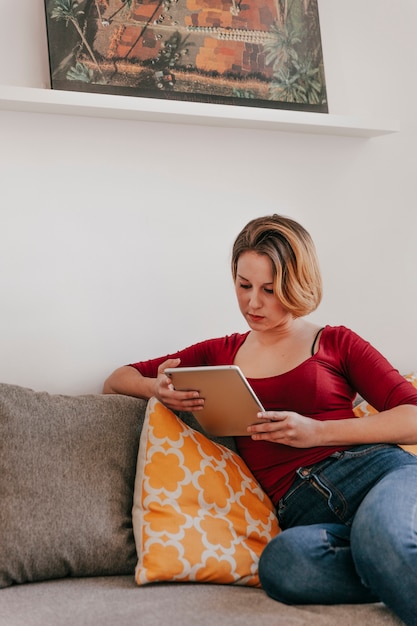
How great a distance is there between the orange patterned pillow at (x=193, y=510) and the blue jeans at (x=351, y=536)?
0.34ft

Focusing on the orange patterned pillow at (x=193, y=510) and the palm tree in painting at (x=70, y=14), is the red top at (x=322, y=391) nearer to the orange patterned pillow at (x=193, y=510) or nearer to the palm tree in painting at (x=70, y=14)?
the orange patterned pillow at (x=193, y=510)

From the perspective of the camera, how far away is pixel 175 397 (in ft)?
6.80

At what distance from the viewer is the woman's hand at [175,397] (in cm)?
206

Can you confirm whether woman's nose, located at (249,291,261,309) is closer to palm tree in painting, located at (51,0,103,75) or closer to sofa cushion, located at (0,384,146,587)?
sofa cushion, located at (0,384,146,587)

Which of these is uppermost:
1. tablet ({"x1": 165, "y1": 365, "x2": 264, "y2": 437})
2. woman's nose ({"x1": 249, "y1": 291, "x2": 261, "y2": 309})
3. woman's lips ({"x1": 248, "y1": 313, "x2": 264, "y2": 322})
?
woman's nose ({"x1": 249, "y1": 291, "x2": 261, "y2": 309})

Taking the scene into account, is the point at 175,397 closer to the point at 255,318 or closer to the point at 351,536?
the point at 255,318

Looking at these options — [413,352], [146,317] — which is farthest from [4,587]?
[413,352]

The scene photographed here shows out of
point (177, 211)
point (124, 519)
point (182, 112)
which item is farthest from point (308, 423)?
point (182, 112)

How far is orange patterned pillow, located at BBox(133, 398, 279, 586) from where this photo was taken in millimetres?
1887

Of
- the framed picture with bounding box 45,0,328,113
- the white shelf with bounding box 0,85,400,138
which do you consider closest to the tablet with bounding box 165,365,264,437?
the white shelf with bounding box 0,85,400,138

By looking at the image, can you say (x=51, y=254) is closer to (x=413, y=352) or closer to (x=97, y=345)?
(x=97, y=345)

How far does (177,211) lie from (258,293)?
503mm

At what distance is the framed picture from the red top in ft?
2.71

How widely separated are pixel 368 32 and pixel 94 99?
1041mm
